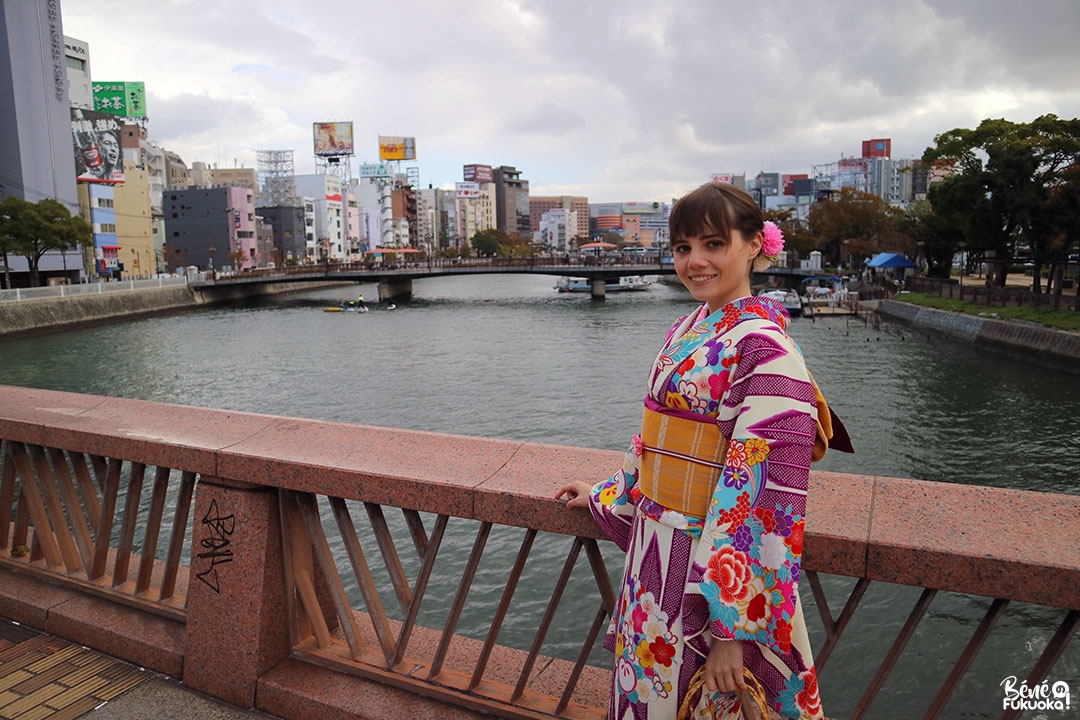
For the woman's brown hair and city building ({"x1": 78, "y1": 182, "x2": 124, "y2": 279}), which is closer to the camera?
the woman's brown hair

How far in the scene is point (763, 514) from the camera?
4.50 feet

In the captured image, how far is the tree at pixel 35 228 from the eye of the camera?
31844 millimetres

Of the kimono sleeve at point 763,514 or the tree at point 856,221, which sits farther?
the tree at point 856,221

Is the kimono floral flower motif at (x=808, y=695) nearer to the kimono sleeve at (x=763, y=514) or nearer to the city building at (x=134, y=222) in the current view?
the kimono sleeve at (x=763, y=514)

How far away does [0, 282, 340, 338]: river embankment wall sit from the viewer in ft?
94.6

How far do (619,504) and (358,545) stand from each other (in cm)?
91

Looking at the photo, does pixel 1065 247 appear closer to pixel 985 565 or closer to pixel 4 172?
pixel 985 565

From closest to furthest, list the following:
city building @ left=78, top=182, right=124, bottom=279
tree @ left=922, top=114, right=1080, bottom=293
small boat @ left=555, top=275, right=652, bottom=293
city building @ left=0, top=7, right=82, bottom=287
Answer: tree @ left=922, top=114, right=1080, bottom=293
city building @ left=0, top=7, right=82, bottom=287
city building @ left=78, top=182, right=124, bottom=279
small boat @ left=555, top=275, right=652, bottom=293

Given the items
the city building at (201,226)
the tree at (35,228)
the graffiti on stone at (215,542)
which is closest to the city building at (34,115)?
the tree at (35,228)

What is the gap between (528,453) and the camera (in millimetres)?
2229

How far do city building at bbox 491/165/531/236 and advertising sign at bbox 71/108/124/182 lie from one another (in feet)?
371

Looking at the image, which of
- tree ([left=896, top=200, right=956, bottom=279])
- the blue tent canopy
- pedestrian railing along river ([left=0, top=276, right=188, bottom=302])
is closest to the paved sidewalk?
pedestrian railing along river ([left=0, top=276, right=188, bottom=302])

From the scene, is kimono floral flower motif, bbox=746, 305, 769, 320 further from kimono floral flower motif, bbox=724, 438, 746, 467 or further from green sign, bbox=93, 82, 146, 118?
green sign, bbox=93, 82, 146, 118

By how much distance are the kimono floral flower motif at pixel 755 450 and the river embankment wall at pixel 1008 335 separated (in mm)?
21773
